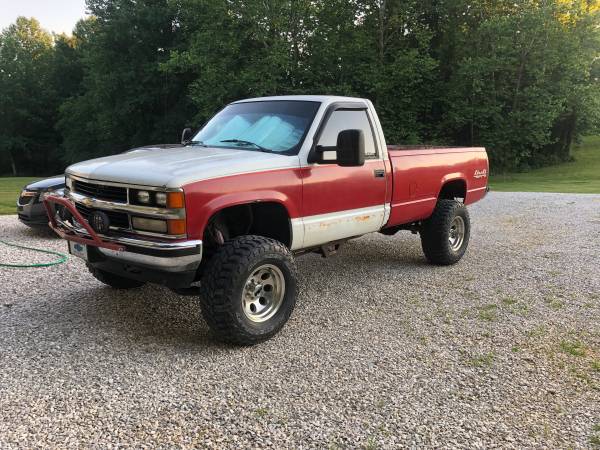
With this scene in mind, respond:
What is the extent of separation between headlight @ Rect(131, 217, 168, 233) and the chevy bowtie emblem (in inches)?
10.5

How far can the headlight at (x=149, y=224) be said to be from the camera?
12.0 ft

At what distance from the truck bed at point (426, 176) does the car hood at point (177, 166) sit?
1691mm

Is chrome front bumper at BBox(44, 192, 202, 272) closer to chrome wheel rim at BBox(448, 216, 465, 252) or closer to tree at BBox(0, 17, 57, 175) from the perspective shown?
chrome wheel rim at BBox(448, 216, 465, 252)

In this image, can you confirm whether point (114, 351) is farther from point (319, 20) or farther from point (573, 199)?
point (319, 20)

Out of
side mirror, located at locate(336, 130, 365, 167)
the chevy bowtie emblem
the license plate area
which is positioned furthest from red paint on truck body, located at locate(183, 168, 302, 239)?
the license plate area

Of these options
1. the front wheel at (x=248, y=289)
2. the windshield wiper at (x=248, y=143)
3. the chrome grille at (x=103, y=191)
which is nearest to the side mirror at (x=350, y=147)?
the windshield wiper at (x=248, y=143)

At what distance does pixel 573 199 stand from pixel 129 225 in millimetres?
13492

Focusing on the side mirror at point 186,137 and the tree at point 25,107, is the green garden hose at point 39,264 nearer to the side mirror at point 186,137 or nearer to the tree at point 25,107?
the side mirror at point 186,137

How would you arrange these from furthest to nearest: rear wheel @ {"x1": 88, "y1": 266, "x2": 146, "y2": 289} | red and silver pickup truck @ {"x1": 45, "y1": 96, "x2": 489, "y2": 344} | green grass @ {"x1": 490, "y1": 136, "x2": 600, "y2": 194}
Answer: green grass @ {"x1": 490, "y1": 136, "x2": 600, "y2": 194} → rear wheel @ {"x1": 88, "y1": 266, "x2": 146, "y2": 289} → red and silver pickup truck @ {"x1": 45, "y1": 96, "x2": 489, "y2": 344}

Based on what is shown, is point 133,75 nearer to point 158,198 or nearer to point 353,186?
point 353,186

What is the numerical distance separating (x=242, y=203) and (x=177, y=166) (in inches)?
22.7

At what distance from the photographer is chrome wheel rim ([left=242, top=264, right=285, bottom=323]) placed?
4.16 metres

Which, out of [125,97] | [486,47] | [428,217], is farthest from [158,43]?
[428,217]

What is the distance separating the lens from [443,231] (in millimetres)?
6426
